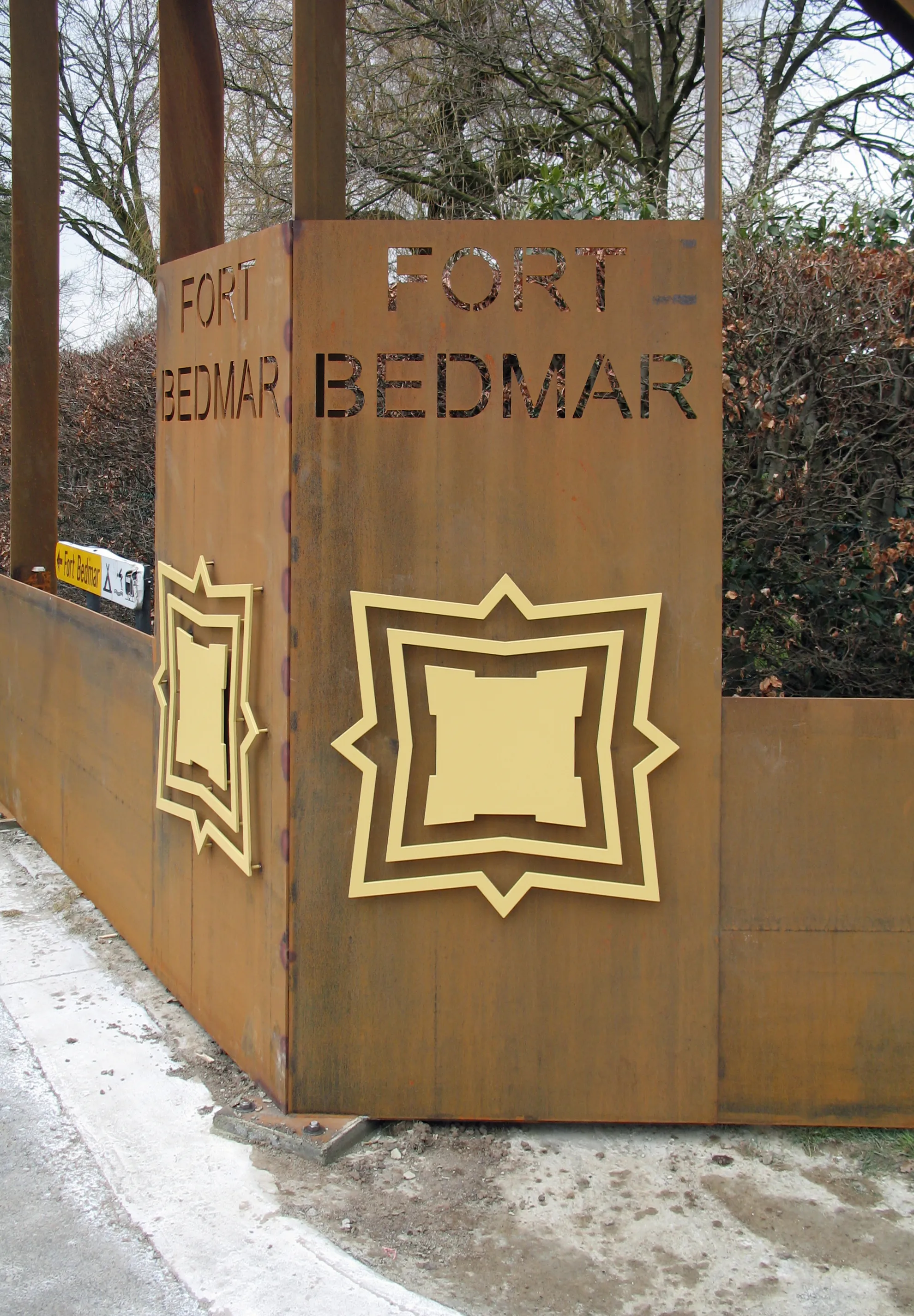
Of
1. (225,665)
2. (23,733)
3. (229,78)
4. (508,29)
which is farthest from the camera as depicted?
(229,78)

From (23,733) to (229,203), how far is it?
27.3ft

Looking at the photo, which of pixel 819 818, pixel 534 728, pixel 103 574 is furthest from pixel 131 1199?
pixel 103 574

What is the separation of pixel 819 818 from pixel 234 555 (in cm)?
195

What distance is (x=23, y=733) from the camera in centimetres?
681

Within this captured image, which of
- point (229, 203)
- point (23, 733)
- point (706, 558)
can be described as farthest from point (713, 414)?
point (229, 203)

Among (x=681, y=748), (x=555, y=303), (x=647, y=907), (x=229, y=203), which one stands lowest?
(x=647, y=907)

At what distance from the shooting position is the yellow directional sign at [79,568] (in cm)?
588

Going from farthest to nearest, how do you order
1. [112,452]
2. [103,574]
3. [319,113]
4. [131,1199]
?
[112,452], [103,574], [319,113], [131,1199]

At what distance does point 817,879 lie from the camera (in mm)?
3633

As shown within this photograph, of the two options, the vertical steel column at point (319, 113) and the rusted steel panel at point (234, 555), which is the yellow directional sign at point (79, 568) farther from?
the vertical steel column at point (319, 113)

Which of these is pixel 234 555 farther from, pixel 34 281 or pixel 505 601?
pixel 34 281

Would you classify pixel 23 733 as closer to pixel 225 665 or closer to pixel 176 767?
pixel 176 767

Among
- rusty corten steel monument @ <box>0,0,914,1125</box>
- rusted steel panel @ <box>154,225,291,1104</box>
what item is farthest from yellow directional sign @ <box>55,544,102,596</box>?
rusty corten steel monument @ <box>0,0,914,1125</box>

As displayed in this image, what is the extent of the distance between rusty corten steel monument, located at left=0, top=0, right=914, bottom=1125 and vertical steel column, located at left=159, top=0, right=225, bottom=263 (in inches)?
41.8
